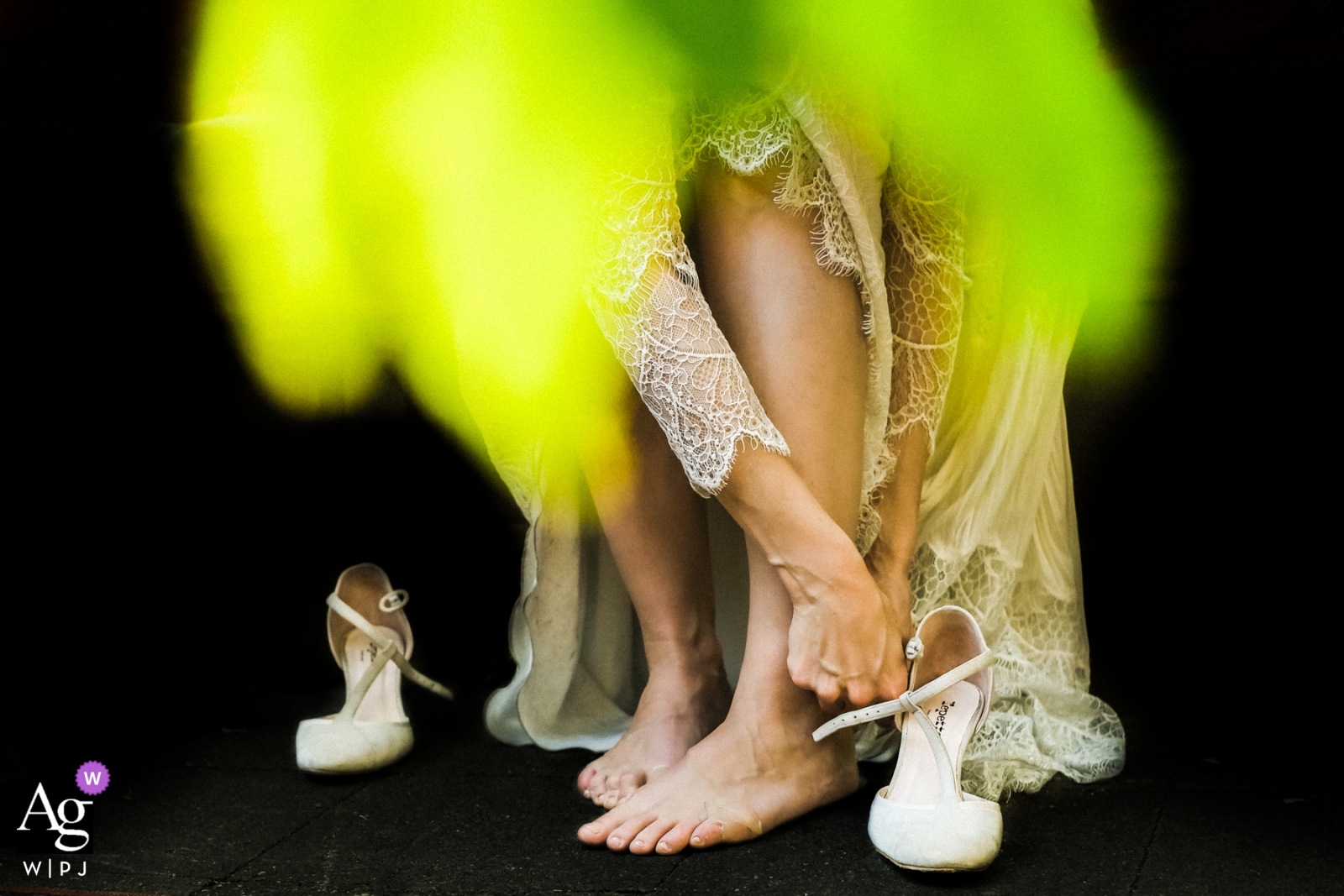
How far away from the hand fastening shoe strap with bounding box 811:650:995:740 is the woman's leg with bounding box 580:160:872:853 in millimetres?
47

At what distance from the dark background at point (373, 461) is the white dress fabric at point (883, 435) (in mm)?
109

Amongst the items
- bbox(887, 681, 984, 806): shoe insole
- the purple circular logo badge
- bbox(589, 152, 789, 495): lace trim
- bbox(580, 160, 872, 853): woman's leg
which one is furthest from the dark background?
bbox(589, 152, 789, 495): lace trim

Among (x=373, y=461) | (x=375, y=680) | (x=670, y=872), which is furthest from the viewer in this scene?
(x=373, y=461)

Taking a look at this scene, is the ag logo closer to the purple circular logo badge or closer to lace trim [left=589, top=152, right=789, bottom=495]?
the purple circular logo badge

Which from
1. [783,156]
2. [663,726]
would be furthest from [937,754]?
[783,156]

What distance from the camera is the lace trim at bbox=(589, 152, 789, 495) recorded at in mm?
793

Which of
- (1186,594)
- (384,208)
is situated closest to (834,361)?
(384,208)

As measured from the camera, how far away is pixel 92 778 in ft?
2.98

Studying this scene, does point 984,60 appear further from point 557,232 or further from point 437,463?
point 437,463

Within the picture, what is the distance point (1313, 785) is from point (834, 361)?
46 centimetres

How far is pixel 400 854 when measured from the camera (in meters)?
0.78

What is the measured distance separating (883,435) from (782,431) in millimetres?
122

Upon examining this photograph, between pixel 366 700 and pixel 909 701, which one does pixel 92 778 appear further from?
pixel 909 701

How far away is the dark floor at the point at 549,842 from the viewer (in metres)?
0.72
